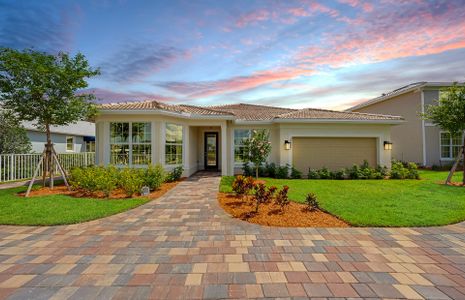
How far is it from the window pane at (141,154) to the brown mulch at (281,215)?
5.69 m

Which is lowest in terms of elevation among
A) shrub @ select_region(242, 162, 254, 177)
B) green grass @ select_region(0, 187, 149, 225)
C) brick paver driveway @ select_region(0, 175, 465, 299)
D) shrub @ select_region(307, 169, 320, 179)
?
brick paver driveway @ select_region(0, 175, 465, 299)

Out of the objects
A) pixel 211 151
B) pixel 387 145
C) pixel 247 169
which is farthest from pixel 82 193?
pixel 387 145

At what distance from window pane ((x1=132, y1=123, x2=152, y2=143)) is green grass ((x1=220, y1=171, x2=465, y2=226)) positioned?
15.0 ft

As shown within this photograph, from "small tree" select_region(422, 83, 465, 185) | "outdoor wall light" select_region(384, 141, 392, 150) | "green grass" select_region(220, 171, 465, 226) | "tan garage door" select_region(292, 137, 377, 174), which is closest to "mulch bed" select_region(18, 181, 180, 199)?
"green grass" select_region(220, 171, 465, 226)

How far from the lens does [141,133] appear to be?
11.2 metres

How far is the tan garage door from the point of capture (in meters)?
13.5

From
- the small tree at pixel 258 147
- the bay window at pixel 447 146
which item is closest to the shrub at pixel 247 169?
the small tree at pixel 258 147

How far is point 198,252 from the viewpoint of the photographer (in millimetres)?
3891

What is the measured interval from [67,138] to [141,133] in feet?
42.7

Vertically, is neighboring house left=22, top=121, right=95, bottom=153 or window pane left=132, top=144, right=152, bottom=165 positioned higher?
neighboring house left=22, top=121, right=95, bottom=153

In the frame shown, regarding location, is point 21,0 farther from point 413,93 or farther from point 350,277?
point 413,93

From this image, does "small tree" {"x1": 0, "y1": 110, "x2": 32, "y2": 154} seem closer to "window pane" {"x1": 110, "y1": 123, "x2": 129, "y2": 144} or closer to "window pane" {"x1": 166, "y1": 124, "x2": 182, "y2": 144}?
"window pane" {"x1": 110, "y1": 123, "x2": 129, "y2": 144}

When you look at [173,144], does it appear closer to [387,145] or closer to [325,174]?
[325,174]

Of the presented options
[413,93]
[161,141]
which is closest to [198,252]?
[161,141]
